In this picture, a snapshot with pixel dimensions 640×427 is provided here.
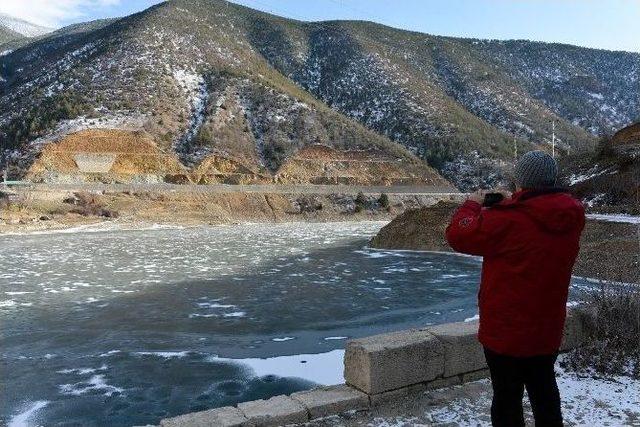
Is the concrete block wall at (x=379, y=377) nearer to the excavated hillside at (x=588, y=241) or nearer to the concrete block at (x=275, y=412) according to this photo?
the concrete block at (x=275, y=412)

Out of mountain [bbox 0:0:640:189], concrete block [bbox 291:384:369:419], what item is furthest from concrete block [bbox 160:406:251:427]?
mountain [bbox 0:0:640:189]

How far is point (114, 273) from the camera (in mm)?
16469

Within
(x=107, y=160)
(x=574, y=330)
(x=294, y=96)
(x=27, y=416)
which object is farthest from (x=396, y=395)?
(x=294, y=96)

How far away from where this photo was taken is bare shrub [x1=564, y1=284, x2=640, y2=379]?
517 centimetres

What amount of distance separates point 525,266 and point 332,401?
2.25 meters

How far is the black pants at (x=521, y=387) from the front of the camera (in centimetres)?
288

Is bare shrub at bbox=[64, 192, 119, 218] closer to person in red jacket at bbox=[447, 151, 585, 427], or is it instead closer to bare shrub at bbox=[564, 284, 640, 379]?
bare shrub at bbox=[564, 284, 640, 379]

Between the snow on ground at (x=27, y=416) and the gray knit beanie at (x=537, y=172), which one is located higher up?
the gray knit beanie at (x=537, y=172)

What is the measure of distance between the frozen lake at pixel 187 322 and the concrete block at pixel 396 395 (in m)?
2.17

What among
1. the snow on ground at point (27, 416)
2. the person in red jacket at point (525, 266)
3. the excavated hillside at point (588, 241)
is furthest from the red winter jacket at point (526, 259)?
the snow on ground at point (27, 416)

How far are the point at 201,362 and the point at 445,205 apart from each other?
18.8 meters

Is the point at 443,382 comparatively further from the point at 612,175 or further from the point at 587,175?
the point at 587,175

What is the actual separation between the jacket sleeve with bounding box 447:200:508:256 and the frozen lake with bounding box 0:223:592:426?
13.6ft

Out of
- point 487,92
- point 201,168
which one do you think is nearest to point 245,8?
point 487,92
